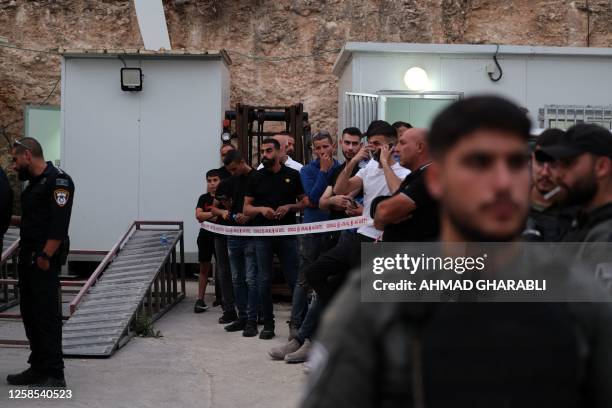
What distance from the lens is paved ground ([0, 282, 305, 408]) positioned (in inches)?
254

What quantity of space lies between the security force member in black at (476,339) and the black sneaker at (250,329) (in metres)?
7.36

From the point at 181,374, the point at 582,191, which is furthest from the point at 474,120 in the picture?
the point at 181,374

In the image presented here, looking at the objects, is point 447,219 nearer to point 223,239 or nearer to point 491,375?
point 491,375

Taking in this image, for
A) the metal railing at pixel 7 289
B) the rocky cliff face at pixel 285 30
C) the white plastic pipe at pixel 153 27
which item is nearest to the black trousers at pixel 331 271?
the metal railing at pixel 7 289

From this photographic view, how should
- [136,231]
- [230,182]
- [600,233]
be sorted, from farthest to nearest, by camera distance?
[136,231] → [230,182] → [600,233]

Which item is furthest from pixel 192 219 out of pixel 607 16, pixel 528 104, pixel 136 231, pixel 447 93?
pixel 607 16

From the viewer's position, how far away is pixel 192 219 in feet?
43.0

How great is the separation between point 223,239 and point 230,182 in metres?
0.83

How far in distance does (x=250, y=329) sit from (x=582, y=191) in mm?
6229

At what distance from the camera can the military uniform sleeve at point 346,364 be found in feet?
5.87

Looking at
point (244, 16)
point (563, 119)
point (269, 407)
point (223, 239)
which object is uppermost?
point (244, 16)

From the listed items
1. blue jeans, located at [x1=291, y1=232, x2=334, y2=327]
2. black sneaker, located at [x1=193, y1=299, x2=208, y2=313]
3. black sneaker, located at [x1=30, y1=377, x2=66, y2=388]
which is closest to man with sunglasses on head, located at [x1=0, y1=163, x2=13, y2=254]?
black sneaker, located at [x1=30, y1=377, x2=66, y2=388]

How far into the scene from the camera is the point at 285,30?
76.1 feet

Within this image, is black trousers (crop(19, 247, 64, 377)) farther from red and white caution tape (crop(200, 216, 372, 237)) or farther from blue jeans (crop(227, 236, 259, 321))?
blue jeans (crop(227, 236, 259, 321))
